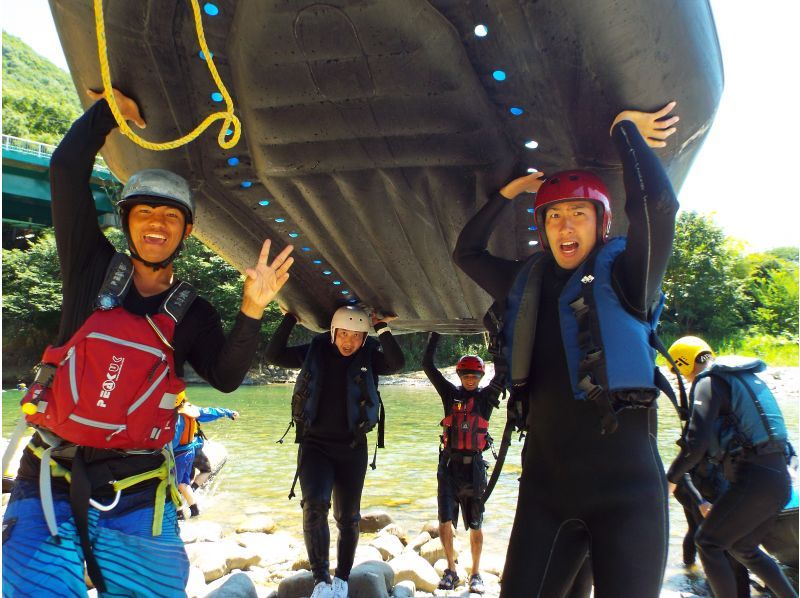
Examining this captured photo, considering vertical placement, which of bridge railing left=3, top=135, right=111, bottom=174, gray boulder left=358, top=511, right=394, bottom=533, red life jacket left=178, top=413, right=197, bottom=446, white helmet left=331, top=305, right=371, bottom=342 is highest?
bridge railing left=3, top=135, right=111, bottom=174

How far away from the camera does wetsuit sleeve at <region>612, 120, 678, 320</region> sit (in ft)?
Answer: 6.64

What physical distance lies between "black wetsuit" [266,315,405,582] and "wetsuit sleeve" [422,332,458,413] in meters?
0.71

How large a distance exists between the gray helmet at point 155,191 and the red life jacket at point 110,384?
0.35 m

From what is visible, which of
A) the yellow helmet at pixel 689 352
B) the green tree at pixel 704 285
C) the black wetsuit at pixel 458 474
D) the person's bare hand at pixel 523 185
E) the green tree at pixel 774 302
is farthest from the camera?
the green tree at pixel 774 302

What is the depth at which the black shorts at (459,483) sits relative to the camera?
522 centimetres

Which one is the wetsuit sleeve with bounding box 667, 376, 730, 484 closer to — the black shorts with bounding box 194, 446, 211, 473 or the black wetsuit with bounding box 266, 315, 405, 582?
the black wetsuit with bounding box 266, 315, 405, 582

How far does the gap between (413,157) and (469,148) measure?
0.76 ft

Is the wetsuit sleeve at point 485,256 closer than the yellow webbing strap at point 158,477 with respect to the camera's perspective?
No

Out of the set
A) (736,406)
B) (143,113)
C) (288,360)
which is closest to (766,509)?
(736,406)

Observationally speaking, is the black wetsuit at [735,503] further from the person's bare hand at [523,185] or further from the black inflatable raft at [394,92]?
the person's bare hand at [523,185]

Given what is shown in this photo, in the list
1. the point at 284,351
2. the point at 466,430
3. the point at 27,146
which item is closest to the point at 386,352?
the point at 284,351

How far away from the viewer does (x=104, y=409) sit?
6.32 ft

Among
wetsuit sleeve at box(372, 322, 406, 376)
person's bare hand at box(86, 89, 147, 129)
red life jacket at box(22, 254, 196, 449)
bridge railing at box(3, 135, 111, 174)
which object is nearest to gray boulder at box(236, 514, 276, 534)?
wetsuit sleeve at box(372, 322, 406, 376)

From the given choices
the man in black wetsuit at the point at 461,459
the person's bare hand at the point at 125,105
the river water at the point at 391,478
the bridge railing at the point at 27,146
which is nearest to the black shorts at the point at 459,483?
the man in black wetsuit at the point at 461,459
